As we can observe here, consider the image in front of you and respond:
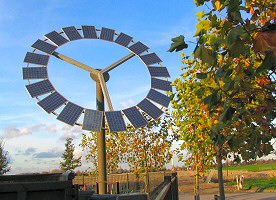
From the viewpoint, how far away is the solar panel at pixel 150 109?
15000 millimetres

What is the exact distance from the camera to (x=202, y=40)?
3578 millimetres

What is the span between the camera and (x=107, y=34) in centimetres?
1764

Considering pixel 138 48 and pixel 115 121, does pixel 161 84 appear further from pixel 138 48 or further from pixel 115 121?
pixel 115 121

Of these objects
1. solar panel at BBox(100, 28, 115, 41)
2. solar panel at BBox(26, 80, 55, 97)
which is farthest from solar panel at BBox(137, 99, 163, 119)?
solar panel at BBox(100, 28, 115, 41)

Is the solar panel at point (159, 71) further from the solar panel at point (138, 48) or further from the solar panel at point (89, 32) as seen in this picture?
the solar panel at point (89, 32)

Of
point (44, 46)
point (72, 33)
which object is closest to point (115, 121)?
point (44, 46)

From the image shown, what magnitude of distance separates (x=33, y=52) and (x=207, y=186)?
2944cm

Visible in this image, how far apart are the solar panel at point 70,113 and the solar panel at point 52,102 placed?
0.32m

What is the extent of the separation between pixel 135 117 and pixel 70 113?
2.93 metres

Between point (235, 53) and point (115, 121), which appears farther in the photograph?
point (115, 121)

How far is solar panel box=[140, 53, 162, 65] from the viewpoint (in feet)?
57.1

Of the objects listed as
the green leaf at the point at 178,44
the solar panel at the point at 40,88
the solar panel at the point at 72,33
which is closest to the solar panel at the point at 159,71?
the solar panel at the point at 72,33

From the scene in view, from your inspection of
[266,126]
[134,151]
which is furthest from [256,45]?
[134,151]

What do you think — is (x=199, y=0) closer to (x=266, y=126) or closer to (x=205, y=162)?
(x=266, y=126)
